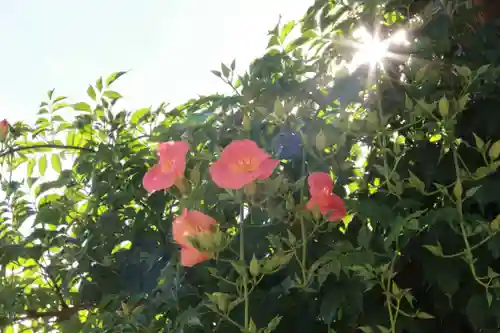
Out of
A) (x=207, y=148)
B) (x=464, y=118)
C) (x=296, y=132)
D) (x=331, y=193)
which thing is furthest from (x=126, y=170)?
(x=464, y=118)

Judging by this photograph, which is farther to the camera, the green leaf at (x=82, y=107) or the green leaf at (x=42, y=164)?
the green leaf at (x=42, y=164)

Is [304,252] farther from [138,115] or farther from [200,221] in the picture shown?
[138,115]

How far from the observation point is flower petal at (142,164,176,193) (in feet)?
3.36

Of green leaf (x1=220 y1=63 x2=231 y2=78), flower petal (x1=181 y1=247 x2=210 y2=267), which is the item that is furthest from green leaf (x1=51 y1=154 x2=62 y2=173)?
flower petal (x1=181 y1=247 x2=210 y2=267)

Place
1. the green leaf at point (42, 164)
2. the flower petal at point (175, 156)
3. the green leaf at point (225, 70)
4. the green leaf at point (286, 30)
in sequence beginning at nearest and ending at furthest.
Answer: the flower petal at point (175, 156) < the green leaf at point (225, 70) < the green leaf at point (286, 30) < the green leaf at point (42, 164)

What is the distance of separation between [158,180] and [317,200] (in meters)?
0.27

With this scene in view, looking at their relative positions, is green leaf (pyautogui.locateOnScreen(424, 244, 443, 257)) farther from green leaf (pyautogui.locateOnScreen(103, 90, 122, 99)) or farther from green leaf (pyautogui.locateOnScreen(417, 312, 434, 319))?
green leaf (pyautogui.locateOnScreen(103, 90, 122, 99))

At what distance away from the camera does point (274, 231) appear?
1.03 meters

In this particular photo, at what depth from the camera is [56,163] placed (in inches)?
64.3

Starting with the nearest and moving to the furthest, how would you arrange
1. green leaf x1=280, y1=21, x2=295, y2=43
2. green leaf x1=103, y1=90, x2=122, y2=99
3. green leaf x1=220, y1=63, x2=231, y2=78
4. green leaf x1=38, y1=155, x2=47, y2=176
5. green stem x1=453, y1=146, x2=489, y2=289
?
green stem x1=453, y1=146, x2=489, y2=289, green leaf x1=220, y1=63, x2=231, y2=78, green leaf x1=280, y1=21, x2=295, y2=43, green leaf x1=103, y1=90, x2=122, y2=99, green leaf x1=38, y1=155, x2=47, y2=176

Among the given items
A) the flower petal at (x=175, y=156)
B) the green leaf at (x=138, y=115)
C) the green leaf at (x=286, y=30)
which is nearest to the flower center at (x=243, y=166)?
the flower petal at (x=175, y=156)

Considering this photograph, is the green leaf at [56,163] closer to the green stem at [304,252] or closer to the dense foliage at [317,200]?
the dense foliage at [317,200]

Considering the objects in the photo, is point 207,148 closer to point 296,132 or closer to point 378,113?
point 296,132

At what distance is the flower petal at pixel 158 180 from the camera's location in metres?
1.03
